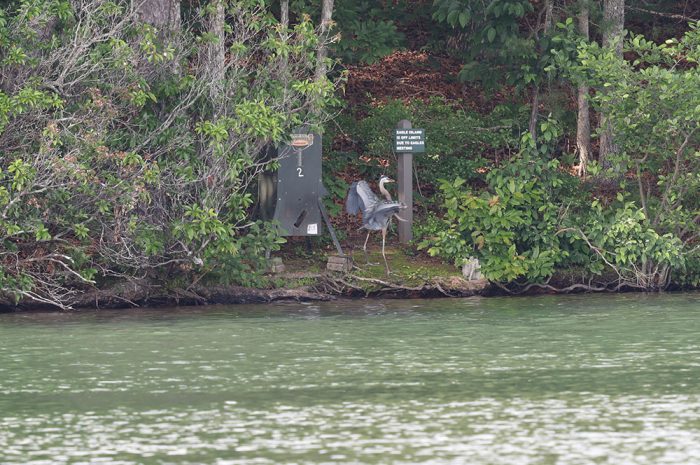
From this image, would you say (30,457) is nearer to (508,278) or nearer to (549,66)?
(508,278)

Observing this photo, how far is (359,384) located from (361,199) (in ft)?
25.8

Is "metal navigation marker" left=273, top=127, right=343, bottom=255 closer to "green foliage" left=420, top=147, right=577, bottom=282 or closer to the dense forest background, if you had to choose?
the dense forest background

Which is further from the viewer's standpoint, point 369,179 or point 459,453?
point 369,179

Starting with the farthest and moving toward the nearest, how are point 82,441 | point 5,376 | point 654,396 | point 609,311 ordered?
point 609,311 → point 5,376 → point 654,396 → point 82,441

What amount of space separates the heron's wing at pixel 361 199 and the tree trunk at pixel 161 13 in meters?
3.32

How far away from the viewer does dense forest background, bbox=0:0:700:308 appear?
768 inches

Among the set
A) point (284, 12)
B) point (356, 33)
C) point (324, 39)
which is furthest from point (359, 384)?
point (356, 33)

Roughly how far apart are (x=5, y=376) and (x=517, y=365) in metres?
4.97

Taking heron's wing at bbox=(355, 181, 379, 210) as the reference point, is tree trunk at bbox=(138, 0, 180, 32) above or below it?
above

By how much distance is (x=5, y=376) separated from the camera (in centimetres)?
1507

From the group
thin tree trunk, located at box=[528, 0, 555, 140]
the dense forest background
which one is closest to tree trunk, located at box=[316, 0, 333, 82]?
the dense forest background

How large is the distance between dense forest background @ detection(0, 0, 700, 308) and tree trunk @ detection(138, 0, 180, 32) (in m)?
0.02

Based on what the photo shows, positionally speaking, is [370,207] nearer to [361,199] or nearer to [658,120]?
[361,199]

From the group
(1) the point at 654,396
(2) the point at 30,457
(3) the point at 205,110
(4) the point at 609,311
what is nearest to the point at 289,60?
(3) the point at 205,110
